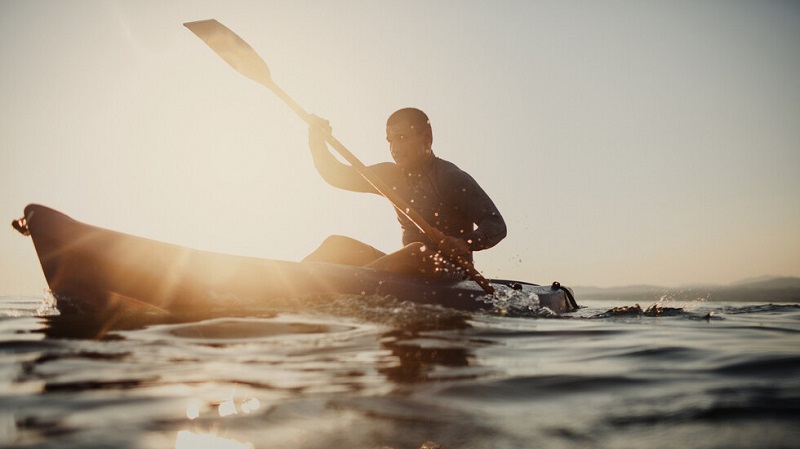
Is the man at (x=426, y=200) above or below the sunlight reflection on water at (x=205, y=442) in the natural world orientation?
above

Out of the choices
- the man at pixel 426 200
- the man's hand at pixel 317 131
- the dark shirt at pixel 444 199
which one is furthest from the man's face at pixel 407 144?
the man's hand at pixel 317 131

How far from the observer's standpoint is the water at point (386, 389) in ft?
3.79

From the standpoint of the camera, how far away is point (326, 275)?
167 inches

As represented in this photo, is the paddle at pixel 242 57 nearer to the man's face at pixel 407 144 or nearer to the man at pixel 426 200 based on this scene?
the man at pixel 426 200

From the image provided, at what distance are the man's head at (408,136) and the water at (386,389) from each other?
266 centimetres

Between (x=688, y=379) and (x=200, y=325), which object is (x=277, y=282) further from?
(x=688, y=379)

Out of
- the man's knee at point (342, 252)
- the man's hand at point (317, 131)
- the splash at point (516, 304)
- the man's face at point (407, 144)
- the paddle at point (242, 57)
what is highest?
the paddle at point (242, 57)

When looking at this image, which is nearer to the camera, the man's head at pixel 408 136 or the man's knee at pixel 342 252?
the man's knee at pixel 342 252

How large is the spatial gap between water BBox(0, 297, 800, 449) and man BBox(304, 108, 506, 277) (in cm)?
207

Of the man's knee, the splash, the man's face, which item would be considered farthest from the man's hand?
the splash

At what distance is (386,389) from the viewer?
1.60 meters

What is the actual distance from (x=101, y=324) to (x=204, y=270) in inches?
32.9

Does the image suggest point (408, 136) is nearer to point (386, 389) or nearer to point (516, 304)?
point (516, 304)

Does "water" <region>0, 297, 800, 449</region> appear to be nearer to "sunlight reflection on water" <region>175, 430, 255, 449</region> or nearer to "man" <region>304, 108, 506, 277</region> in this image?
"sunlight reflection on water" <region>175, 430, 255, 449</region>
